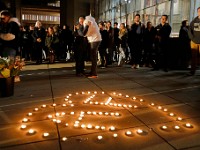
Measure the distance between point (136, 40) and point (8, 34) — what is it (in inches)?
185

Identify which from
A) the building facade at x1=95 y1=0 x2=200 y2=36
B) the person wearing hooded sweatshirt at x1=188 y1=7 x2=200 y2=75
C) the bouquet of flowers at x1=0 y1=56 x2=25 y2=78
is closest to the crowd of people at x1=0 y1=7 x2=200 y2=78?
the person wearing hooded sweatshirt at x1=188 y1=7 x2=200 y2=75

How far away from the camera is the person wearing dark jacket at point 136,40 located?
29.3ft

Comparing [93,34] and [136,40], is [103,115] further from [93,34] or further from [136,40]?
[136,40]

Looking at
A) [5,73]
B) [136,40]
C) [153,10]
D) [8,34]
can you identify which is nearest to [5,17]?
[8,34]

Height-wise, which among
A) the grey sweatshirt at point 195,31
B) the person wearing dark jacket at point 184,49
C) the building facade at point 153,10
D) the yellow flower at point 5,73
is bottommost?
the yellow flower at point 5,73

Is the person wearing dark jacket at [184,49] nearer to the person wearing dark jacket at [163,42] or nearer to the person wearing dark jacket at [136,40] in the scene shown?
the person wearing dark jacket at [163,42]

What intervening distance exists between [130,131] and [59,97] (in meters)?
2.20

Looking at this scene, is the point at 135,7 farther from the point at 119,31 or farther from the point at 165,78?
the point at 165,78

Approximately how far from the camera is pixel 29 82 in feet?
22.6

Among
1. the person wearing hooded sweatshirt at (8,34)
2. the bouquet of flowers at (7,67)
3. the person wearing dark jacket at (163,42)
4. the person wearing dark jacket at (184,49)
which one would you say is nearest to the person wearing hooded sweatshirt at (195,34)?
the person wearing dark jacket at (163,42)

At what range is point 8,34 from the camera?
5965mm

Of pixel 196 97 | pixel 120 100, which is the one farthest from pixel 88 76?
pixel 196 97

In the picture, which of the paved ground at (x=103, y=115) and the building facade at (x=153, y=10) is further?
the building facade at (x=153, y=10)

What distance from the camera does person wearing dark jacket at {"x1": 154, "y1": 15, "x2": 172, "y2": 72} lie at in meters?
8.17
